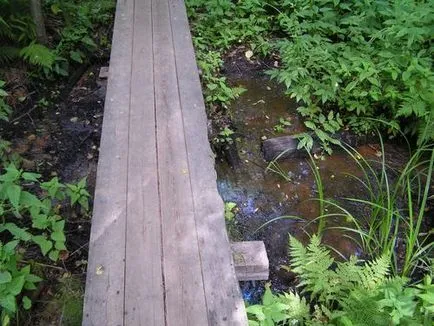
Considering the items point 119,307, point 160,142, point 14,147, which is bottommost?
point 14,147

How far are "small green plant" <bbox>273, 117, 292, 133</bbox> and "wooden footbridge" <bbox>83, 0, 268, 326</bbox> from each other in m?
1.42

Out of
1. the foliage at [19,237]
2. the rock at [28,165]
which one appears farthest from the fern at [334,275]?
the rock at [28,165]

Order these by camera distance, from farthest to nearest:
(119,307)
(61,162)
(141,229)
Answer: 1. (61,162)
2. (141,229)
3. (119,307)

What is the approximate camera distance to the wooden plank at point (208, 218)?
2418 millimetres

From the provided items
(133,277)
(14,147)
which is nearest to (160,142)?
(133,277)

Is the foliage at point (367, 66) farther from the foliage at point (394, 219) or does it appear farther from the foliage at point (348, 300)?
the foliage at point (348, 300)

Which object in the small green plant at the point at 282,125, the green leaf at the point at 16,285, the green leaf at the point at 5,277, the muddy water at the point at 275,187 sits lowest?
the muddy water at the point at 275,187

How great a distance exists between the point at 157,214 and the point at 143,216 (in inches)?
4.0

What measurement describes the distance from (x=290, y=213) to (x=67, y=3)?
4958 millimetres

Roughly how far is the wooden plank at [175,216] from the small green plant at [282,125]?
161 centimetres

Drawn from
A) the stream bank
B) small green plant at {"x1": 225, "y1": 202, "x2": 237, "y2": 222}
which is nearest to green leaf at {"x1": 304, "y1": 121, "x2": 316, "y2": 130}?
the stream bank

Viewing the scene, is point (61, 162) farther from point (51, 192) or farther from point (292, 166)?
point (292, 166)

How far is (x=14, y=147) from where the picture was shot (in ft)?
15.4

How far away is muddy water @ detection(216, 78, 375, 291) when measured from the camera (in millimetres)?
4023
